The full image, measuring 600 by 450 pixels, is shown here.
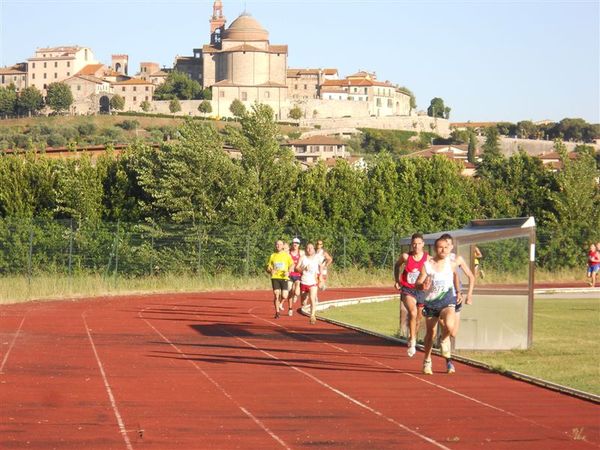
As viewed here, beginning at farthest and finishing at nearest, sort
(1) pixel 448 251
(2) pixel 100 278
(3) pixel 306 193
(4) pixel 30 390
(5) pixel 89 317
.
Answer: (3) pixel 306 193 → (2) pixel 100 278 → (5) pixel 89 317 → (1) pixel 448 251 → (4) pixel 30 390

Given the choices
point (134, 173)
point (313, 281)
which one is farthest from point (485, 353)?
point (134, 173)

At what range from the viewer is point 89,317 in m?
25.7

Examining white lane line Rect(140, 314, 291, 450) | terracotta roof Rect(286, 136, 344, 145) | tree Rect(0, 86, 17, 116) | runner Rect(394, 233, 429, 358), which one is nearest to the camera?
white lane line Rect(140, 314, 291, 450)

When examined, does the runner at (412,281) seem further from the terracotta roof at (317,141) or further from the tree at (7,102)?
the tree at (7,102)

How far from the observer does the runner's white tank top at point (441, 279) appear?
1449cm

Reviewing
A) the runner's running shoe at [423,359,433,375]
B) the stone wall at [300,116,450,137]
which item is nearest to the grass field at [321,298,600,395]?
the runner's running shoe at [423,359,433,375]

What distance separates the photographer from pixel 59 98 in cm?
19512

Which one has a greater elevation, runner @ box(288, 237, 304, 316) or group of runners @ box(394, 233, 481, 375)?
group of runners @ box(394, 233, 481, 375)

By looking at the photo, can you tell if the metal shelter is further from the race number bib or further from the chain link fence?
the chain link fence

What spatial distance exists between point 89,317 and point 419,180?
78.1ft

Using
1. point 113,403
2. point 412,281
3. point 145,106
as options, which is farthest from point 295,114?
point 113,403

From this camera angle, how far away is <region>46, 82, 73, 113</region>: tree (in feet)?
641

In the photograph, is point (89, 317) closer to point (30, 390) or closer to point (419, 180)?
point (30, 390)

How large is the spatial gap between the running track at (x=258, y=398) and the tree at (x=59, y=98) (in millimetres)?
178932
